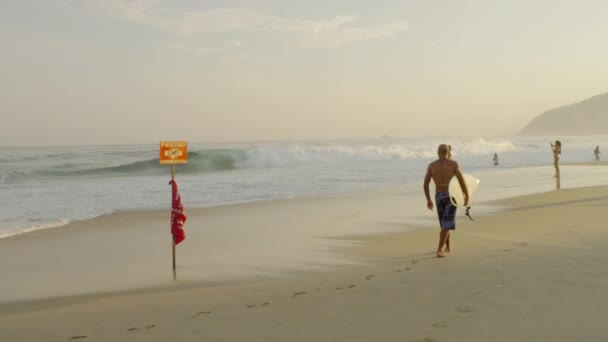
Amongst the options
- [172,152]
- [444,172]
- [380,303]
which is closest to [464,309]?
[380,303]

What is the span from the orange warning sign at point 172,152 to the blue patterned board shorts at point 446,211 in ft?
12.1

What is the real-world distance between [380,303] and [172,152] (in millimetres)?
3467

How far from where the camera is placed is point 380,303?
17.7 ft

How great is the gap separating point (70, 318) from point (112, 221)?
26.2ft

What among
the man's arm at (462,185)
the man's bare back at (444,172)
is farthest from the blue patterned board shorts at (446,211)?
the man's arm at (462,185)

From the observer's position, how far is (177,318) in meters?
5.23

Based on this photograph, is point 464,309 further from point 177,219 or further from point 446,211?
point 177,219

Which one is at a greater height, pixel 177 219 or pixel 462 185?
pixel 462 185

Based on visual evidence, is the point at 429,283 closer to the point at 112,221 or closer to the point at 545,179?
the point at 112,221

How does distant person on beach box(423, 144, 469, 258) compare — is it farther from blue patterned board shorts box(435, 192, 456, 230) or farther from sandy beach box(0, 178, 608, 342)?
sandy beach box(0, 178, 608, 342)

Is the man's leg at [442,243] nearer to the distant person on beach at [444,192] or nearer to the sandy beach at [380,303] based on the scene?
the distant person on beach at [444,192]

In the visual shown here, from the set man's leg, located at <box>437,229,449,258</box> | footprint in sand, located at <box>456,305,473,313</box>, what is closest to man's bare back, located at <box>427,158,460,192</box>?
man's leg, located at <box>437,229,449,258</box>

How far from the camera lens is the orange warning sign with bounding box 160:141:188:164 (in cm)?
709

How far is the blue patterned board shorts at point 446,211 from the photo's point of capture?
25.7ft
